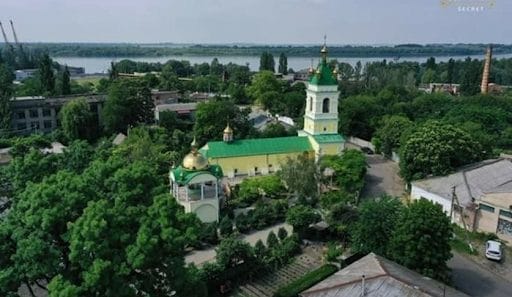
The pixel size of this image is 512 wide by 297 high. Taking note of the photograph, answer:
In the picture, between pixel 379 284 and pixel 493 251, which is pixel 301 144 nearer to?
pixel 493 251

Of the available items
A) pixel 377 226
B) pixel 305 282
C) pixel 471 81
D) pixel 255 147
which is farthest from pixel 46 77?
pixel 471 81

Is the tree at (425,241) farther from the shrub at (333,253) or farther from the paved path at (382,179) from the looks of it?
the paved path at (382,179)

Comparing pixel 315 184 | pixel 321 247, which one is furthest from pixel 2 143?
pixel 321 247

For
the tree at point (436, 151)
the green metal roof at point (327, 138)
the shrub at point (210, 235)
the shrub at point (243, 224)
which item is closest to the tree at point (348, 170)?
the green metal roof at point (327, 138)

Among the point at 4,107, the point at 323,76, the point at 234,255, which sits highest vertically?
the point at 323,76

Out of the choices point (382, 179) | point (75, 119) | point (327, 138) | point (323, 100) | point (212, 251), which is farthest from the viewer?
point (75, 119)

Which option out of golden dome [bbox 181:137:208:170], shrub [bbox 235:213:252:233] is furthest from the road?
golden dome [bbox 181:137:208:170]
